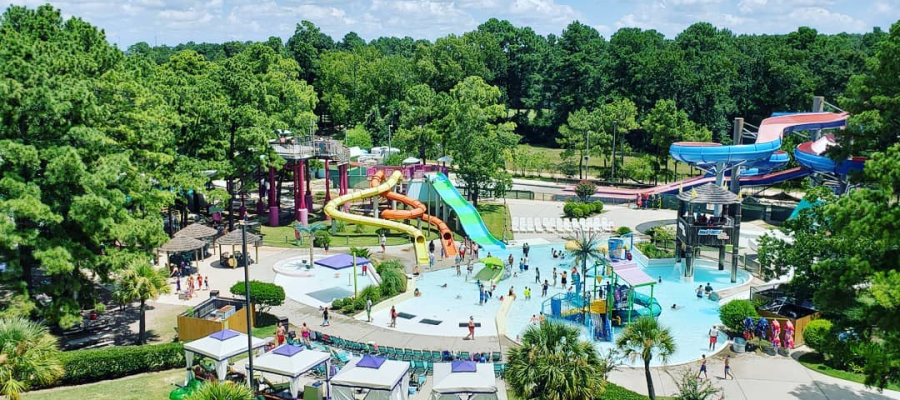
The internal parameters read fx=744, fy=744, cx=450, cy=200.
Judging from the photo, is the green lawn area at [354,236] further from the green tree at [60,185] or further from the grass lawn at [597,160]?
the grass lawn at [597,160]

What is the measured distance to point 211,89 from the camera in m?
47.2

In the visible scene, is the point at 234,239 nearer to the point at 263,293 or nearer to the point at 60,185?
the point at 263,293

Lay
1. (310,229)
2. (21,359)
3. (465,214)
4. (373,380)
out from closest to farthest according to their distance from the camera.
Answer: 1. (21,359)
2. (373,380)
3. (310,229)
4. (465,214)

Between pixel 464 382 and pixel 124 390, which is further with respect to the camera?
pixel 124 390

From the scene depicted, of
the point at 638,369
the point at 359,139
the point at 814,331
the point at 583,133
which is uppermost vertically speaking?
the point at 583,133

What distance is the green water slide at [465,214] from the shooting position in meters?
50.2

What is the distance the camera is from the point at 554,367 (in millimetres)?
22344

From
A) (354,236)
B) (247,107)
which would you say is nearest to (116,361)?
(247,107)

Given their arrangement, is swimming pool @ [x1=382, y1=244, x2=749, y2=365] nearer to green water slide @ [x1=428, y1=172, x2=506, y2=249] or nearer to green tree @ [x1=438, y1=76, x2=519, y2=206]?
green water slide @ [x1=428, y1=172, x2=506, y2=249]

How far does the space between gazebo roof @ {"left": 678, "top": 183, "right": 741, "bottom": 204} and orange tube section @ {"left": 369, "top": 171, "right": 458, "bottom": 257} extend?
48.7ft

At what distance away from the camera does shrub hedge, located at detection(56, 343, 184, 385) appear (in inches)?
1049

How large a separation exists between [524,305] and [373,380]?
16530 mm

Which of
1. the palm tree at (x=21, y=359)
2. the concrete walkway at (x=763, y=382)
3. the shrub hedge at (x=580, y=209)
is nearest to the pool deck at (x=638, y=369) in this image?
the concrete walkway at (x=763, y=382)

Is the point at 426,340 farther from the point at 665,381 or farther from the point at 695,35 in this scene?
the point at 695,35
